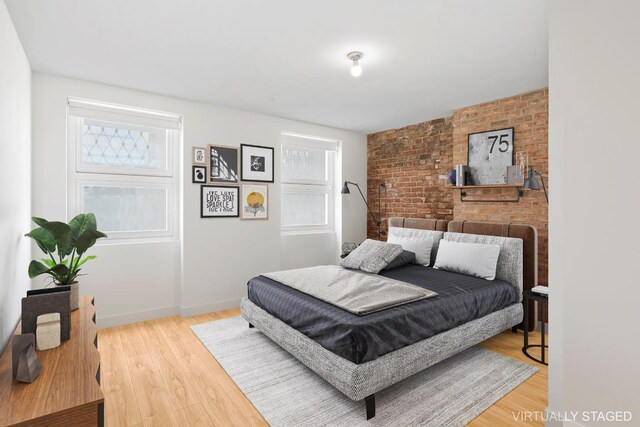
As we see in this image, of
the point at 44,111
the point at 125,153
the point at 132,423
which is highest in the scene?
the point at 44,111

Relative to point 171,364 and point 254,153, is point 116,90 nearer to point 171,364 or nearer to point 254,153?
point 254,153

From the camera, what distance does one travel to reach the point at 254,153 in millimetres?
4375

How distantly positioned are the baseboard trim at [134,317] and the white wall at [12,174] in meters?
1.04

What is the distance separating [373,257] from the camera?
3.60 metres

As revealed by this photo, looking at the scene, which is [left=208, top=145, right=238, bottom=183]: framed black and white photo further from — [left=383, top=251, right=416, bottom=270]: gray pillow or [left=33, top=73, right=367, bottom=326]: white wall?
[left=383, top=251, right=416, bottom=270]: gray pillow

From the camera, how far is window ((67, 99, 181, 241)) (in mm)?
3408

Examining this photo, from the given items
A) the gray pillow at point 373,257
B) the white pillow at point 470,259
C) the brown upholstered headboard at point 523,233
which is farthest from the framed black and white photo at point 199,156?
the brown upholstered headboard at point 523,233

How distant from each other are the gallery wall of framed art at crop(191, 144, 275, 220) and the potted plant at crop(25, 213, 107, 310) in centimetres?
168

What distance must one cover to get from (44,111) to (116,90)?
A: 67cm

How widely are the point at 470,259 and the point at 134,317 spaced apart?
3.72 metres

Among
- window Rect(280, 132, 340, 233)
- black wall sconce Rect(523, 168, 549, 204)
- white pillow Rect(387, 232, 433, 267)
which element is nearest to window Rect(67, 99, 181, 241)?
window Rect(280, 132, 340, 233)

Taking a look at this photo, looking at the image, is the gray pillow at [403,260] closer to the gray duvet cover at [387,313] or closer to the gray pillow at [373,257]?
the gray pillow at [373,257]

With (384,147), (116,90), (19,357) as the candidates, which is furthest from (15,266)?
(384,147)

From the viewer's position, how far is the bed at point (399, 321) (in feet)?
6.73
